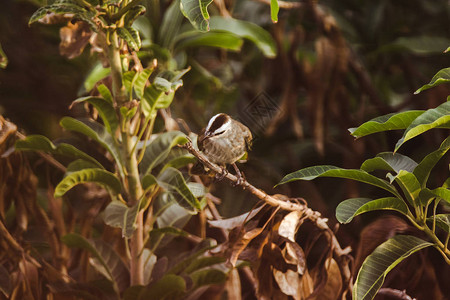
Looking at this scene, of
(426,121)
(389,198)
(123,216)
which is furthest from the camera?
(123,216)

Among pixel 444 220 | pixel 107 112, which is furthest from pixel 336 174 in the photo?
pixel 107 112

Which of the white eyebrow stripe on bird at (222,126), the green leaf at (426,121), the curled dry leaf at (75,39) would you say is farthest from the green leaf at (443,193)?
the curled dry leaf at (75,39)

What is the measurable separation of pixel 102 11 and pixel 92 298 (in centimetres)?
55

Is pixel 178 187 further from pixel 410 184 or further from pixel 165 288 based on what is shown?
pixel 410 184

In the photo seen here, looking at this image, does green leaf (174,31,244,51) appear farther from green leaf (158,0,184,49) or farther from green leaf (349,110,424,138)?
green leaf (349,110,424,138)

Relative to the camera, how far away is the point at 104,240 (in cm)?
123

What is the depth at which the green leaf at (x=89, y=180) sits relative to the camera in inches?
37.9

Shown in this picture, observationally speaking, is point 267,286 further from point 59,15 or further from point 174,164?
point 59,15

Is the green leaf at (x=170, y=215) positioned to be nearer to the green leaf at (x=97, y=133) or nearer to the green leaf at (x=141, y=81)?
the green leaf at (x=97, y=133)

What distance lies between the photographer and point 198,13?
0.82 metres

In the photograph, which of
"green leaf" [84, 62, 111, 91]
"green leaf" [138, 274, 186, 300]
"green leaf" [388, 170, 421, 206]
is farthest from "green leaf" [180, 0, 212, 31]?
"green leaf" [84, 62, 111, 91]

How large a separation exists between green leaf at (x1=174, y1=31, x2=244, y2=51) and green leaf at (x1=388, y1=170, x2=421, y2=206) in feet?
2.47

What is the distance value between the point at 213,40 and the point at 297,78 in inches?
10.5

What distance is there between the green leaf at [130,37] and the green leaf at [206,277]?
456mm
